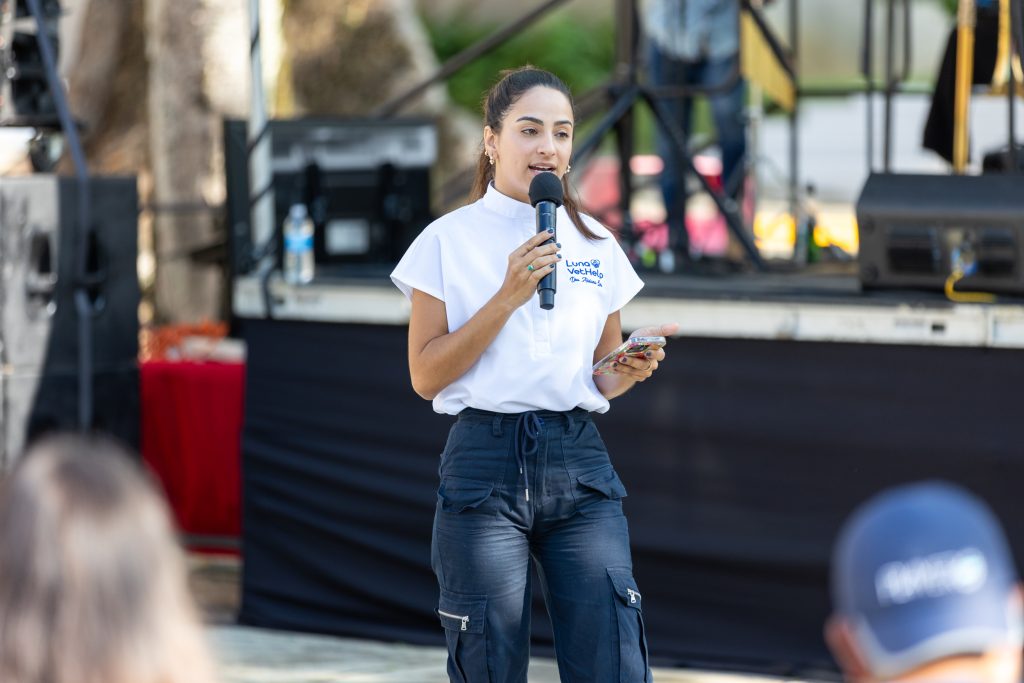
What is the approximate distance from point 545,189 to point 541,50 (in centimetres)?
1850

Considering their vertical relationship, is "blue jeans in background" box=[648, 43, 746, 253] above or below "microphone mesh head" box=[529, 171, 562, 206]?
above

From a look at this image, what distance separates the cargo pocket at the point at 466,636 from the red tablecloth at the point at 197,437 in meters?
3.75

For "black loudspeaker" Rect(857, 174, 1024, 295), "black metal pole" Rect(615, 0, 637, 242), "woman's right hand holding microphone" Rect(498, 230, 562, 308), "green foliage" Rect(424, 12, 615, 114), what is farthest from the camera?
"green foliage" Rect(424, 12, 615, 114)

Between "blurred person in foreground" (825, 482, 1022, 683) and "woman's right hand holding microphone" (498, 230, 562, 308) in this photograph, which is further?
"woman's right hand holding microphone" (498, 230, 562, 308)

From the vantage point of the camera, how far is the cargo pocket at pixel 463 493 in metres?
3.04

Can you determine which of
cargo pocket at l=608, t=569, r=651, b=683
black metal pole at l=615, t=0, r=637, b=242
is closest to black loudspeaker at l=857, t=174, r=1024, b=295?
black metal pole at l=615, t=0, r=637, b=242

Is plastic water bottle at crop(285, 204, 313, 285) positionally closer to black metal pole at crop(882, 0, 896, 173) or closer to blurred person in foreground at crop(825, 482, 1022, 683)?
black metal pole at crop(882, 0, 896, 173)

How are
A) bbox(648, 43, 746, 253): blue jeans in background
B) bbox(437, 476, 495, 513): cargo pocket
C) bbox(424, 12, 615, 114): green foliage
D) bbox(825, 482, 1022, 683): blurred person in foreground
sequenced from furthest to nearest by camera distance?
1. bbox(424, 12, 615, 114): green foliage
2. bbox(648, 43, 746, 253): blue jeans in background
3. bbox(437, 476, 495, 513): cargo pocket
4. bbox(825, 482, 1022, 683): blurred person in foreground

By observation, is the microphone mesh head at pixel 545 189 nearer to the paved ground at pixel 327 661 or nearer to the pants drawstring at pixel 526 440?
the pants drawstring at pixel 526 440

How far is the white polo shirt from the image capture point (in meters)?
3.09

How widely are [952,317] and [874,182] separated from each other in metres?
0.52

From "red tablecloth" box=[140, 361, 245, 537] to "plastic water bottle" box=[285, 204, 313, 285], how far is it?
3.23 ft

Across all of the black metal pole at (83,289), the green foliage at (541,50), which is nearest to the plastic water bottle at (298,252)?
the black metal pole at (83,289)

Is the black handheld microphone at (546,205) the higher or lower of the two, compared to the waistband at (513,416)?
higher
